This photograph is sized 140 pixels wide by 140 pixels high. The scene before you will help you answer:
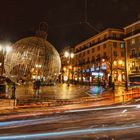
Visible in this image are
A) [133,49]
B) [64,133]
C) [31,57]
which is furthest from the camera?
[133,49]

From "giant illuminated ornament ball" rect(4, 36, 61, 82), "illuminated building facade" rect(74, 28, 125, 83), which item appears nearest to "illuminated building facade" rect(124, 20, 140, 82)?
"illuminated building facade" rect(74, 28, 125, 83)

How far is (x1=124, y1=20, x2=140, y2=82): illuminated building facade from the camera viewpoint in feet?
193

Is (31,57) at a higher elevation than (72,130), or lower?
higher

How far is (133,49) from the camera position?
6128 cm

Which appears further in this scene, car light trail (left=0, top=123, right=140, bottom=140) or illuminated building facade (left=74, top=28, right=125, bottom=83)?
illuminated building facade (left=74, top=28, right=125, bottom=83)

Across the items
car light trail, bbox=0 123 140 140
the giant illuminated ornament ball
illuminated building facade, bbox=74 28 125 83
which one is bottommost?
car light trail, bbox=0 123 140 140

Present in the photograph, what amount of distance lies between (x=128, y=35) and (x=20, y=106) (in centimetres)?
5152

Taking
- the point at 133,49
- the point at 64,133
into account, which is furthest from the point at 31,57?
the point at 133,49

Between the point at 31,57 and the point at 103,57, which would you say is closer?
the point at 31,57

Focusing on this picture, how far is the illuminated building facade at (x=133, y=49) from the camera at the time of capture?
5884 centimetres

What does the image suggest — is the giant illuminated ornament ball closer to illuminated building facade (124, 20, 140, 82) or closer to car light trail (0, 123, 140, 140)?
car light trail (0, 123, 140, 140)

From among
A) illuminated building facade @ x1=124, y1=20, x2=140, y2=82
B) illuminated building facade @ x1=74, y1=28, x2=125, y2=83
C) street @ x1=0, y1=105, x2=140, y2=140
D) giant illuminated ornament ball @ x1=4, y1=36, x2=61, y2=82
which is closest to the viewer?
street @ x1=0, y1=105, x2=140, y2=140

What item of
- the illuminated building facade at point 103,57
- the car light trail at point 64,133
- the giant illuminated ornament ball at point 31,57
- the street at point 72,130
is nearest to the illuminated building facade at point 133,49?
the illuminated building facade at point 103,57

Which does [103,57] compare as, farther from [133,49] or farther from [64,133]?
[64,133]
